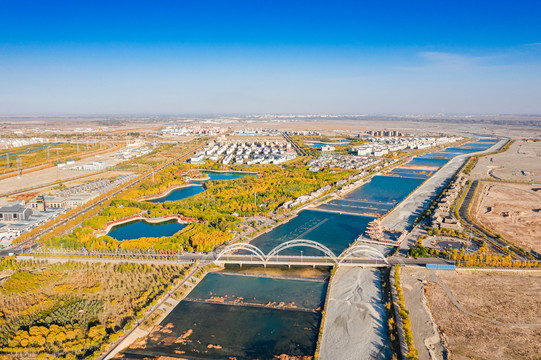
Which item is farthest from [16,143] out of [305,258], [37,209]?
[305,258]

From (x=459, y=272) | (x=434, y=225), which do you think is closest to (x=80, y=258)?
(x=459, y=272)

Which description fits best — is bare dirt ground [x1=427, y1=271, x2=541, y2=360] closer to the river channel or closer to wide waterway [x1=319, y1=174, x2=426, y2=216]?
the river channel

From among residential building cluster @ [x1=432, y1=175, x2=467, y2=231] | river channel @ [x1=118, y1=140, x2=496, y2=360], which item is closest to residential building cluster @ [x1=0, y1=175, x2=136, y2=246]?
river channel @ [x1=118, y1=140, x2=496, y2=360]

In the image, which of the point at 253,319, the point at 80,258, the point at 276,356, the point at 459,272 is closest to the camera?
the point at 276,356

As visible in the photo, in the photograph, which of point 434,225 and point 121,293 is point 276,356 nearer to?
point 121,293

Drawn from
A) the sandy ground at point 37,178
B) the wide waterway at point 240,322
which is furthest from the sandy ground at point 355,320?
the sandy ground at point 37,178

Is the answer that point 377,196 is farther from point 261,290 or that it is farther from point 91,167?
point 91,167
